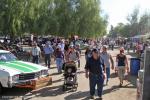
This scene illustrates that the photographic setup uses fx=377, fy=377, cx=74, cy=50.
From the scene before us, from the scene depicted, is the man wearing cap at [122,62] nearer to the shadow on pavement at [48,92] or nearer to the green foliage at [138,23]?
the shadow on pavement at [48,92]

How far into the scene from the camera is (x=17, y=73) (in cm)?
1227

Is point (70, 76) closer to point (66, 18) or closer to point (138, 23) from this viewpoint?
point (66, 18)

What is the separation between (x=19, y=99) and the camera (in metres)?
11.8

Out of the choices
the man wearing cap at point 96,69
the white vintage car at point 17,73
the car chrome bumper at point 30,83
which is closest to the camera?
the man wearing cap at point 96,69

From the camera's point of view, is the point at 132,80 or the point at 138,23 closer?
the point at 132,80

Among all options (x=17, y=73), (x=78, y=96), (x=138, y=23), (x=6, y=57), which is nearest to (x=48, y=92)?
(x=78, y=96)

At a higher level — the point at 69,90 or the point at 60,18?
the point at 60,18

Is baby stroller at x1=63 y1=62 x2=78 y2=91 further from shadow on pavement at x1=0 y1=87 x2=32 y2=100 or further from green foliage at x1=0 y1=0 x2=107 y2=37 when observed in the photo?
green foliage at x1=0 y1=0 x2=107 y2=37

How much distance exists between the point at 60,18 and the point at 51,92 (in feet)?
90.7

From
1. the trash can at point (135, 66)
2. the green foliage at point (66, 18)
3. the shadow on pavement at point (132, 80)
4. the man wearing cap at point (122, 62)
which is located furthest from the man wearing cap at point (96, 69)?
the green foliage at point (66, 18)

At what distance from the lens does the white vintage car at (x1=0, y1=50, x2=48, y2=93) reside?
12.1 metres

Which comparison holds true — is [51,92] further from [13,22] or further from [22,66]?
[13,22]

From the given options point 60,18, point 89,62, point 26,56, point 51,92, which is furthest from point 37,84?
point 60,18

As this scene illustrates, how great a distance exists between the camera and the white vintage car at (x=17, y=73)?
478 inches
